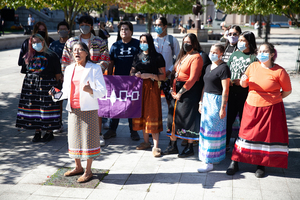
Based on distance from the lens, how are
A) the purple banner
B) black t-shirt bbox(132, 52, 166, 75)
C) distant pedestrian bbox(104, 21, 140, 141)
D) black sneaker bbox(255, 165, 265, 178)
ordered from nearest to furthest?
black sneaker bbox(255, 165, 265, 178), black t-shirt bbox(132, 52, 166, 75), the purple banner, distant pedestrian bbox(104, 21, 140, 141)

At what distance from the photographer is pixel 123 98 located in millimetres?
5961

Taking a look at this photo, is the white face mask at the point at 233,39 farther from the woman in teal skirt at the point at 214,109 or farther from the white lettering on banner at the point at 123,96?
the white lettering on banner at the point at 123,96

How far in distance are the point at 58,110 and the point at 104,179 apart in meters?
2.06

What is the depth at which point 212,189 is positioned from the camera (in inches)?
179

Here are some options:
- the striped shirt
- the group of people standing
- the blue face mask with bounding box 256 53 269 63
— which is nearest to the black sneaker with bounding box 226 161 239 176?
the group of people standing

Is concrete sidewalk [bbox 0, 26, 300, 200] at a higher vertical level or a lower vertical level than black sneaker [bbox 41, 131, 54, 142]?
lower

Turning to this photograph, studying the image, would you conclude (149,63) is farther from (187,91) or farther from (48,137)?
(48,137)

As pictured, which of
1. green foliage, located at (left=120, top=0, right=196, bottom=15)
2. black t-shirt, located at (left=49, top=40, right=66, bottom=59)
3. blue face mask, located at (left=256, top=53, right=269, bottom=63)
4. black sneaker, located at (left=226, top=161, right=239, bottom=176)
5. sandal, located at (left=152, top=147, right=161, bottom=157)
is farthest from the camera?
green foliage, located at (left=120, top=0, right=196, bottom=15)

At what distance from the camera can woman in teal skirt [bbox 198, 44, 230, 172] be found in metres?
4.83

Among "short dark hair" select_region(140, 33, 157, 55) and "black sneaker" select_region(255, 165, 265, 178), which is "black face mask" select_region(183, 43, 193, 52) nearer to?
"short dark hair" select_region(140, 33, 157, 55)

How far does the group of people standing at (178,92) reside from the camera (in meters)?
4.62

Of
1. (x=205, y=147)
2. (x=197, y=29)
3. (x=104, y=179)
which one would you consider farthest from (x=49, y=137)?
(x=197, y=29)

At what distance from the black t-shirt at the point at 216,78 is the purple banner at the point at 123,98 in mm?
1320

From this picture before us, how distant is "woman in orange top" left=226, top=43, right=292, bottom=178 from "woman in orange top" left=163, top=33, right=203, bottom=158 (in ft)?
2.55
